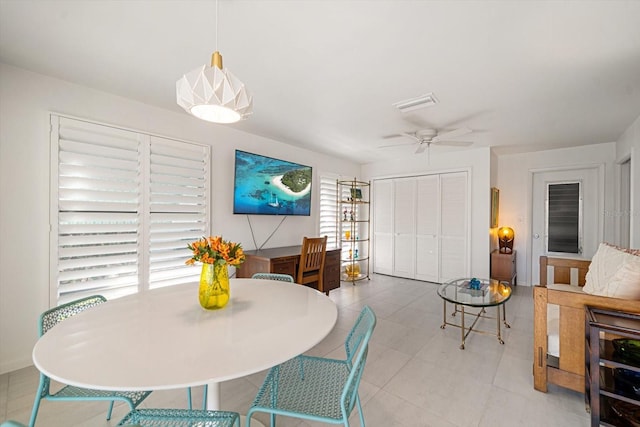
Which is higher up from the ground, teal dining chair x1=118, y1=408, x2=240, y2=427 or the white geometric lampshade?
the white geometric lampshade

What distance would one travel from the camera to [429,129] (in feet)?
11.1

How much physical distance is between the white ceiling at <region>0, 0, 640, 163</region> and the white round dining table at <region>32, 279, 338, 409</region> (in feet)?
5.47

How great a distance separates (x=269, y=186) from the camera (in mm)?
3855

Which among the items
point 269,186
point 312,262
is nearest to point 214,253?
point 312,262

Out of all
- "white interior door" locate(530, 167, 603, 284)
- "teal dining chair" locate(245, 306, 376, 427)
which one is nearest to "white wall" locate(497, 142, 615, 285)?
"white interior door" locate(530, 167, 603, 284)

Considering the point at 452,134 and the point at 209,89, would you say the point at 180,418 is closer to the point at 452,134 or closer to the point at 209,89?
the point at 209,89

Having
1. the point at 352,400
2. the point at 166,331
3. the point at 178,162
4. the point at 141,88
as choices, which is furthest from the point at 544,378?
the point at 141,88

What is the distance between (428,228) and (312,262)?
270 cm

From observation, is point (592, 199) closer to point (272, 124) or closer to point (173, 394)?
point (272, 124)

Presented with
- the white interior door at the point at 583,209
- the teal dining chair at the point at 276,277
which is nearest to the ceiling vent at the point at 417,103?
the teal dining chair at the point at 276,277

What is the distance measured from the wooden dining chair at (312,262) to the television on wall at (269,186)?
0.81 metres

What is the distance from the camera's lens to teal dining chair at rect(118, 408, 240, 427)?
3.47 ft

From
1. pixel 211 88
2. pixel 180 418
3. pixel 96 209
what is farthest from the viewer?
pixel 96 209

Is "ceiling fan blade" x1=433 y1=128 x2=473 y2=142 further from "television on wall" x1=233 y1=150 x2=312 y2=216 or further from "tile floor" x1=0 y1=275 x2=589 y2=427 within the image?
"tile floor" x1=0 y1=275 x2=589 y2=427
